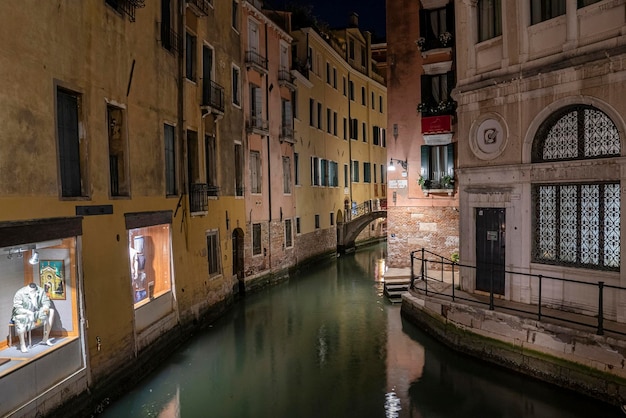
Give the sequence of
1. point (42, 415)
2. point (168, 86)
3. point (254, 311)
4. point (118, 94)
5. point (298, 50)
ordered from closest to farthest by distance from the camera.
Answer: point (42, 415) < point (118, 94) < point (168, 86) < point (254, 311) < point (298, 50)

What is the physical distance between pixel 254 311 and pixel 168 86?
7801 millimetres

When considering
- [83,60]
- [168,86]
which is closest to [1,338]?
[83,60]

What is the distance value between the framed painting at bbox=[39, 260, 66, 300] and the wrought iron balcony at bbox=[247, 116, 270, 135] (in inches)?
478

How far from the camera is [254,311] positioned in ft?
53.5

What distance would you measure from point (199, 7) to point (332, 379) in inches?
407

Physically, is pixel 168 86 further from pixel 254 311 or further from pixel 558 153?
pixel 558 153

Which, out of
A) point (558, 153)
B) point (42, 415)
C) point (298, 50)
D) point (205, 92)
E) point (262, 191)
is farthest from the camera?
point (298, 50)

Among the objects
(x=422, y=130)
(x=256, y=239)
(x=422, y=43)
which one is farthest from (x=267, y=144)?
(x=422, y=43)

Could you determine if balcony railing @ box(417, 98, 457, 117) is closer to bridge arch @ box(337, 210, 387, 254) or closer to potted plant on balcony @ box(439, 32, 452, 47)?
potted plant on balcony @ box(439, 32, 452, 47)

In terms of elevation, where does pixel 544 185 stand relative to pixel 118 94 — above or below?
below

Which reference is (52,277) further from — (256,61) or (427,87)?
(427,87)

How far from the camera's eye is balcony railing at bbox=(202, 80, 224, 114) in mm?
14398

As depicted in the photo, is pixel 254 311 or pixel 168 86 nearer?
pixel 168 86

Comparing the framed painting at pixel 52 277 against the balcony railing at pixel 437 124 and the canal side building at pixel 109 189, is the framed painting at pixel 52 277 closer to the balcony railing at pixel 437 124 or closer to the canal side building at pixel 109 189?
the canal side building at pixel 109 189
